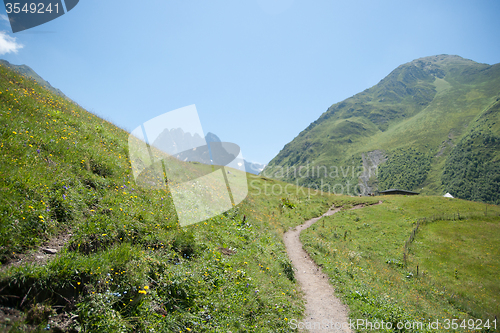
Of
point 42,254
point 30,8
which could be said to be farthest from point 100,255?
point 30,8

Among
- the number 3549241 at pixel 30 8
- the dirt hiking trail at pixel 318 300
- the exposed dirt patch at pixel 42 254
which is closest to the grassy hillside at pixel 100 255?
the exposed dirt patch at pixel 42 254

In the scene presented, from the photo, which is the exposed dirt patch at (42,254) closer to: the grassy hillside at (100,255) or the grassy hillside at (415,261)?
the grassy hillside at (100,255)

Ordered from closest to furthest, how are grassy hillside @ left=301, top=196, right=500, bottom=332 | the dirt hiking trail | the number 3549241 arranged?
the dirt hiking trail → the number 3549241 → grassy hillside @ left=301, top=196, right=500, bottom=332

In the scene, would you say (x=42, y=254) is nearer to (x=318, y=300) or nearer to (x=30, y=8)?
(x=318, y=300)

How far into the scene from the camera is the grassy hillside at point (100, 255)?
15.0 feet

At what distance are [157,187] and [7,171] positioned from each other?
7.02 m

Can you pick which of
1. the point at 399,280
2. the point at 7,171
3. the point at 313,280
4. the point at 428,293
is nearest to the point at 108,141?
the point at 7,171

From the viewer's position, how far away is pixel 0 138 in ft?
24.0

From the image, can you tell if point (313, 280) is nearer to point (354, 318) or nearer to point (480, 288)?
point (354, 318)

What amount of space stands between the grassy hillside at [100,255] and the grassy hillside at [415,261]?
5378 mm

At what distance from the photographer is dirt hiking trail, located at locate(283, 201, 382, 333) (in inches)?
362

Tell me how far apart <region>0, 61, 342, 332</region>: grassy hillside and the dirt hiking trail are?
80cm

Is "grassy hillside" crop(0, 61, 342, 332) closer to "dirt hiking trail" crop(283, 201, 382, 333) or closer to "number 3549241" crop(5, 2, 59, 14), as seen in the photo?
"dirt hiking trail" crop(283, 201, 382, 333)

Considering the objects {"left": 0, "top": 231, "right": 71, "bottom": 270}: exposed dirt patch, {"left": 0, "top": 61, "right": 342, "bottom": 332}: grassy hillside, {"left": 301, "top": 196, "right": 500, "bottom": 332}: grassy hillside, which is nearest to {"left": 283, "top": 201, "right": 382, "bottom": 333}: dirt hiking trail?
{"left": 301, "top": 196, "right": 500, "bottom": 332}: grassy hillside
